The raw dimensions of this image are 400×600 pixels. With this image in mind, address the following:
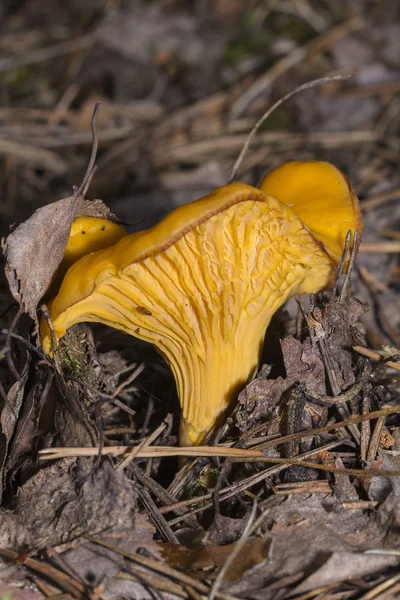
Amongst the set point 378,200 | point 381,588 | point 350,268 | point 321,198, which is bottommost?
point 381,588

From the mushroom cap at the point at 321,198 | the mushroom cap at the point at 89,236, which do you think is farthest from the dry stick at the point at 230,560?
the mushroom cap at the point at 89,236

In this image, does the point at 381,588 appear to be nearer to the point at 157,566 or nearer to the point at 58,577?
the point at 157,566

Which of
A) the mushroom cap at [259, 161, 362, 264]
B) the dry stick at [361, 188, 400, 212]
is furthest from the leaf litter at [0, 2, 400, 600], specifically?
the dry stick at [361, 188, 400, 212]

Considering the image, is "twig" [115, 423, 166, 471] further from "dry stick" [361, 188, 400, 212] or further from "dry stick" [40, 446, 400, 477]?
"dry stick" [361, 188, 400, 212]

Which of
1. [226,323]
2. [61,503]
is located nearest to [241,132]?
[226,323]

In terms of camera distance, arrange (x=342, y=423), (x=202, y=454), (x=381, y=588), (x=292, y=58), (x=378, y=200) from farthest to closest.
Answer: (x=292, y=58) < (x=378, y=200) < (x=202, y=454) < (x=342, y=423) < (x=381, y=588)

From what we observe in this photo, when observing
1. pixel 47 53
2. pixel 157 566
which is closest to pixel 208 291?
pixel 157 566

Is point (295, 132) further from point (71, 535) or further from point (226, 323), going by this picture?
point (71, 535)

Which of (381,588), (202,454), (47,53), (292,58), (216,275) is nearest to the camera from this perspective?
(381,588)
